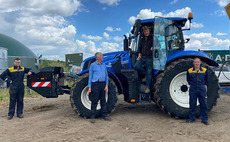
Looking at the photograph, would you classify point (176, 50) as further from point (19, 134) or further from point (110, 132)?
point (19, 134)

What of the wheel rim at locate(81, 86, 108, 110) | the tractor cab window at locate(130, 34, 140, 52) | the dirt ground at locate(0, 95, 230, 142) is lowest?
the dirt ground at locate(0, 95, 230, 142)

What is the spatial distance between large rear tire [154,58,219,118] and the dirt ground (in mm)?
280

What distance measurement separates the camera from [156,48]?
5027 mm

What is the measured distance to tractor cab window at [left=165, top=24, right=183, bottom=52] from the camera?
17.1 feet

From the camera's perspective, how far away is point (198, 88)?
14.9ft

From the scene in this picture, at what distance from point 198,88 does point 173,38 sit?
1575 millimetres

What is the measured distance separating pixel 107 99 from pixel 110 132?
3.88 ft

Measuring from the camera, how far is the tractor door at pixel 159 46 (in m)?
5.03

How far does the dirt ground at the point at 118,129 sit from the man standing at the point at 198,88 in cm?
24

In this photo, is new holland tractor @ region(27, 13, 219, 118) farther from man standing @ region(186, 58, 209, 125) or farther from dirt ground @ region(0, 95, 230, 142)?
dirt ground @ region(0, 95, 230, 142)

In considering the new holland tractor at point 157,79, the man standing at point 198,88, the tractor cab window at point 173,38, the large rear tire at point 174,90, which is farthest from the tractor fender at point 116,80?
the man standing at point 198,88

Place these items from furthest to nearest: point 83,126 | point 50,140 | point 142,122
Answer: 1. point 142,122
2. point 83,126
3. point 50,140

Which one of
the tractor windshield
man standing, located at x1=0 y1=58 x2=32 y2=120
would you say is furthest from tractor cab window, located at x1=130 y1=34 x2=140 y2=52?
man standing, located at x1=0 y1=58 x2=32 y2=120

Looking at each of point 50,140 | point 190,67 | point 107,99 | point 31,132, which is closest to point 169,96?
point 190,67
